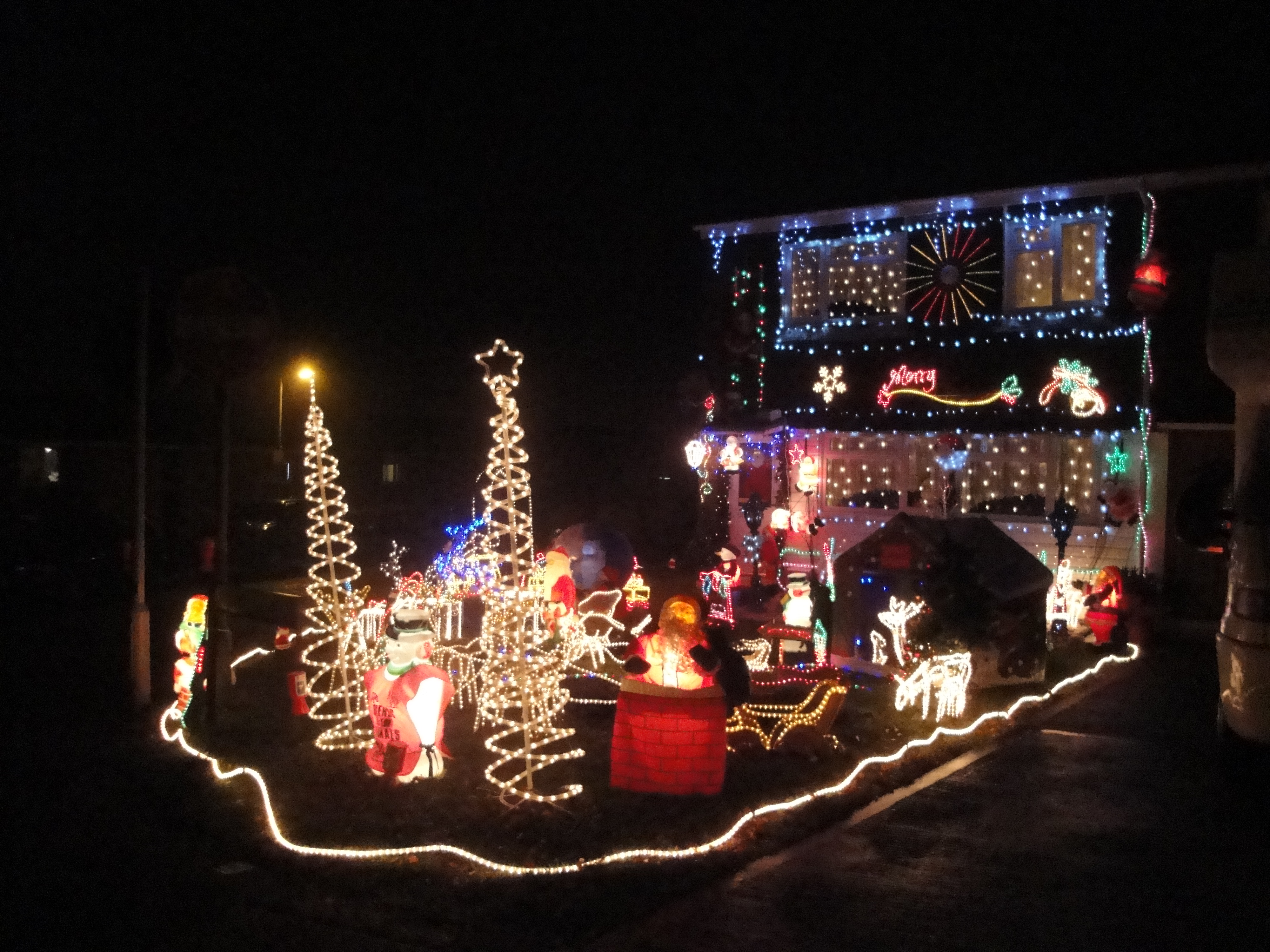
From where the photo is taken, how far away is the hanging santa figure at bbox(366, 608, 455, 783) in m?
7.41

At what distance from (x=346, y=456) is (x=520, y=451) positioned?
2597 centimetres

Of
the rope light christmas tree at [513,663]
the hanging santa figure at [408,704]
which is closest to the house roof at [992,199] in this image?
the rope light christmas tree at [513,663]

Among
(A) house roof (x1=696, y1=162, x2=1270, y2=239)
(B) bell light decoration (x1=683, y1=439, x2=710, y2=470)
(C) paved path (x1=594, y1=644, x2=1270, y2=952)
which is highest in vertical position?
(A) house roof (x1=696, y1=162, x2=1270, y2=239)

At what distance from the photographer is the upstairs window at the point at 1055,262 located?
16.4 meters

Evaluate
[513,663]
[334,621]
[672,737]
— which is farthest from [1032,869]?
[334,621]

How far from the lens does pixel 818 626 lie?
12000 millimetres

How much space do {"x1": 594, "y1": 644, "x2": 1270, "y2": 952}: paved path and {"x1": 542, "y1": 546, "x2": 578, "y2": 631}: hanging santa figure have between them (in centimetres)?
518

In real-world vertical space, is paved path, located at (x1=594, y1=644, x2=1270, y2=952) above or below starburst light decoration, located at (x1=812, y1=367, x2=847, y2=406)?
below

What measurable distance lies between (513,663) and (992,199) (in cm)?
1274

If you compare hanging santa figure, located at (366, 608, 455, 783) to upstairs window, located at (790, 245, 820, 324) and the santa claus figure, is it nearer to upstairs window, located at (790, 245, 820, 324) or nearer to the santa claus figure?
the santa claus figure

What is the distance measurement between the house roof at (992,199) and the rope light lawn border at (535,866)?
9.97 m

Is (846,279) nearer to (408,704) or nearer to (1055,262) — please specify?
(1055,262)

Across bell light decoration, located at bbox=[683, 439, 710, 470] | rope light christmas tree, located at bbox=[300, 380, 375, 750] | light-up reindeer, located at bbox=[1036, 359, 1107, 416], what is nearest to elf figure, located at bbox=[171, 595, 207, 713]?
rope light christmas tree, located at bbox=[300, 380, 375, 750]

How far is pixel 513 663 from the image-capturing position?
775cm
